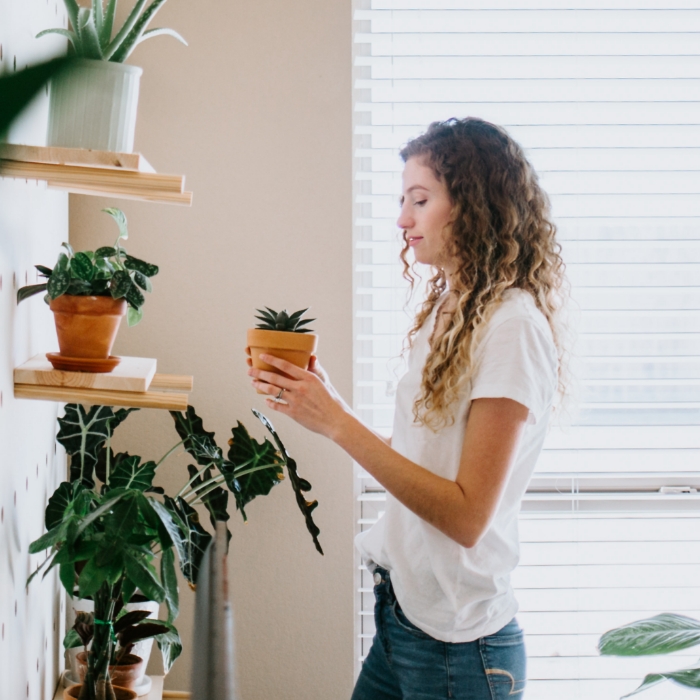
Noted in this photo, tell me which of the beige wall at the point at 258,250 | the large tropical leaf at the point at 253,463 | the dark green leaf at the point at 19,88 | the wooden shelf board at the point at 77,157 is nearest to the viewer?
the dark green leaf at the point at 19,88

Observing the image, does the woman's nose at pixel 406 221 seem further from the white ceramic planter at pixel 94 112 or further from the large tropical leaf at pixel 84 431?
the large tropical leaf at pixel 84 431

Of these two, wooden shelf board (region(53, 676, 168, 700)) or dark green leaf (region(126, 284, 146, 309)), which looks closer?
dark green leaf (region(126, 284, 146, 309))

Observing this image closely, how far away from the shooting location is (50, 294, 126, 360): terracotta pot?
1185 millimetres

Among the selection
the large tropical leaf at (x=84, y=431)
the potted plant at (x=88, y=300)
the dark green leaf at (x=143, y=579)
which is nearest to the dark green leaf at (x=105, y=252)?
the potted plant at (x=88, y=300)

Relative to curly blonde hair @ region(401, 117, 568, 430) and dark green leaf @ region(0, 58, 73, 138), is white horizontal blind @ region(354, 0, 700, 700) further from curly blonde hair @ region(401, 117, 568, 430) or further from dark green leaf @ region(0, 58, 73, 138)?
dark green leaf @ region(0, 58, 73, 138)

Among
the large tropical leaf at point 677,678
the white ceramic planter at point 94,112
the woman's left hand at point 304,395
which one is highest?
the white ceramic planter at point 94,112

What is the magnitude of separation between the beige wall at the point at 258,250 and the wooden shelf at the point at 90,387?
1.95ft

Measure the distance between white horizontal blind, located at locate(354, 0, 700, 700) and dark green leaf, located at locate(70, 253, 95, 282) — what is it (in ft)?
2.85

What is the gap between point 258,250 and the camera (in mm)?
1889

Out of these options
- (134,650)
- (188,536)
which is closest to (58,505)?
(188,536)

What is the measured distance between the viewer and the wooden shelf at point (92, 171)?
1037 mm

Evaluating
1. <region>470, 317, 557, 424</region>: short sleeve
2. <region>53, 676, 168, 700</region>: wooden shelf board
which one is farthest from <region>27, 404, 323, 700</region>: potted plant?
<region>470, 317, 557, 424</region>: short sleeve

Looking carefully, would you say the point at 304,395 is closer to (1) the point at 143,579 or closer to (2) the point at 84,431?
(1) the point at 143,579

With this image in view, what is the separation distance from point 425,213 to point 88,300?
0.60 m
